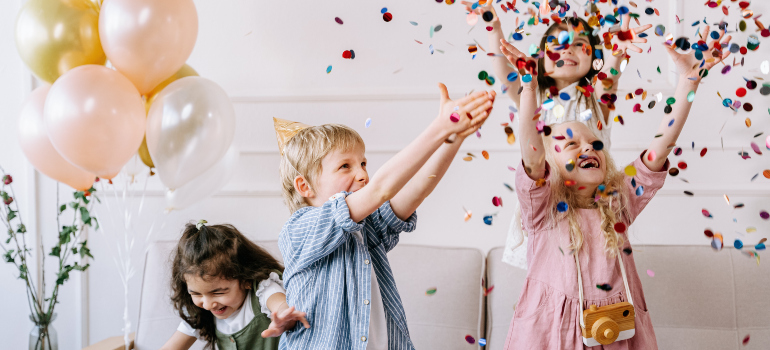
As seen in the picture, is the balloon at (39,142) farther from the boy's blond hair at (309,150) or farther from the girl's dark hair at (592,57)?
the girl's dark hair at (592,57)

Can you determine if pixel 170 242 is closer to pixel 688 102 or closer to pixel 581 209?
pixel 581 209

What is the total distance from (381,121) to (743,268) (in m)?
1.36

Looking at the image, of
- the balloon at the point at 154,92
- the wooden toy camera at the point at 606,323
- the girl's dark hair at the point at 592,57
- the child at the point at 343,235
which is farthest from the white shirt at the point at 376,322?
the balloon at the point at 154,92

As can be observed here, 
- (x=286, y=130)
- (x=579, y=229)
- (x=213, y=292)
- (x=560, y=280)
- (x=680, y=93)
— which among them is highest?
(x=680, y=93)

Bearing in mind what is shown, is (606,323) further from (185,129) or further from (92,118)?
(92,118)

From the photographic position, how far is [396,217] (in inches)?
49.4

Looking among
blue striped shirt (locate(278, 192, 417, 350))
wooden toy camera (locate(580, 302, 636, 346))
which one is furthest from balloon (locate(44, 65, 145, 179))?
wooden toy camera (locate(580, 302, 636, 346))

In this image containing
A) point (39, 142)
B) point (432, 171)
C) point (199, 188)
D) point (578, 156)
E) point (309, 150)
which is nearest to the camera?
point (432, 171)

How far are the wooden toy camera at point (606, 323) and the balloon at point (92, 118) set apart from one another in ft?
4.38

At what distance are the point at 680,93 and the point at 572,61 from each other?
292mm

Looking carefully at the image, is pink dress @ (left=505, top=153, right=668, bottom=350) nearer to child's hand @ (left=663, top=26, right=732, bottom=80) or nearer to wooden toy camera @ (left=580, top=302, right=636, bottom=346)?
wooden toy camera @ (left=580, top=302, right=636, bottom=346)

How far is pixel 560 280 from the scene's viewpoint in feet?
4.79

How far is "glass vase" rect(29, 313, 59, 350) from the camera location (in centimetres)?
218

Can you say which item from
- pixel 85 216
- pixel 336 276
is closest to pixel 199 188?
pixel 85 216
